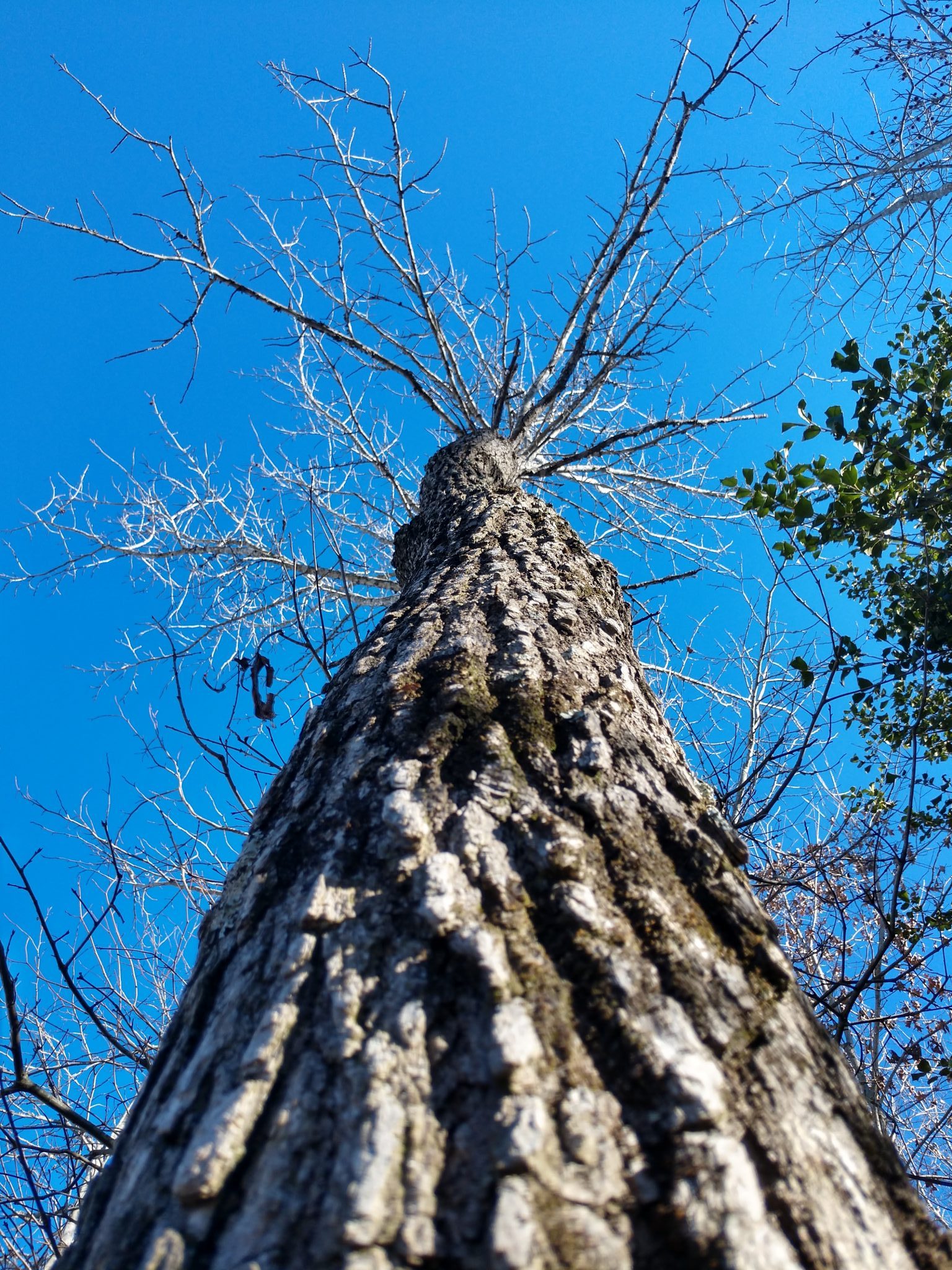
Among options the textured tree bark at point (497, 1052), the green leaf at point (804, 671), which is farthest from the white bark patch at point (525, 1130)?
the green leaf at point (804, 671)

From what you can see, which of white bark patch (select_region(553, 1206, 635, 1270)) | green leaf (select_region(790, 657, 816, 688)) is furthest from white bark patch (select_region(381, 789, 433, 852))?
green leaf (select_region(790, 657, 816, 688))

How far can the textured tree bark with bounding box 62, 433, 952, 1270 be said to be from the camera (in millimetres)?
705

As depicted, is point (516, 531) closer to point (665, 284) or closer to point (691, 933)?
point (691, 933)

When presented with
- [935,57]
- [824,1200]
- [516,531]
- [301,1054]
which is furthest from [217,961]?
[935,57]

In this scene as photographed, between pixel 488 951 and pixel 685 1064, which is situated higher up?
pixel 488 951

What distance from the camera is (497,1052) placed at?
2.76 ft

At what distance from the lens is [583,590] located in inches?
97.0

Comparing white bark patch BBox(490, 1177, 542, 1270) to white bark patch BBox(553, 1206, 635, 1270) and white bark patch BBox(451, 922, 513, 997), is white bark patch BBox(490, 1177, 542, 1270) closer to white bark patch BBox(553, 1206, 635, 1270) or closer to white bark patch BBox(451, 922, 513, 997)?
white bark patch BBox(553, 1206, 635, 1270)

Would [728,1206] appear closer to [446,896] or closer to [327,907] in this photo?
[446,896]

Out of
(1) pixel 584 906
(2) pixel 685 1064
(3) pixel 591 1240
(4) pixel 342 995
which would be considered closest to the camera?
(3) pixel 591 1240

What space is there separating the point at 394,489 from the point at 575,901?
4.82 meters

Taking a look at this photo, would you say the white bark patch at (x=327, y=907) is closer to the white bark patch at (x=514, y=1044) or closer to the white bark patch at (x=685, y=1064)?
the white bark patch at (x=514, y=1044)

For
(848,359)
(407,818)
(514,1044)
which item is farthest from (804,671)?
(514,1044)

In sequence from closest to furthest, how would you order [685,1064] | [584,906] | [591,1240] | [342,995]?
[591,1240]
[685,1064]
[342,995]
[584,906]
